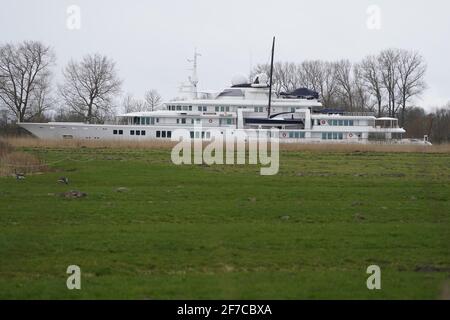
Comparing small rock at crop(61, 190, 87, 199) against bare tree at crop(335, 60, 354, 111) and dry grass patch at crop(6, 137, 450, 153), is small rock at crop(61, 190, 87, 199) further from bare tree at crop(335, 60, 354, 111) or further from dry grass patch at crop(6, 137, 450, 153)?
bare tree at crop(335, 60, 354, 111)

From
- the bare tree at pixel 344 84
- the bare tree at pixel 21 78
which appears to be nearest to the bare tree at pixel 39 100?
the bare tree at pixel 21 78

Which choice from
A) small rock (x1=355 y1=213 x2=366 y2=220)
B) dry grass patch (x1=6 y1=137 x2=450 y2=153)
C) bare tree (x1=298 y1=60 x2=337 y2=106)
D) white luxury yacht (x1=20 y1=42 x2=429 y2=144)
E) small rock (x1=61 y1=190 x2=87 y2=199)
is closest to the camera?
small rock (x1=355 y1=213 x2=366 y2=220)

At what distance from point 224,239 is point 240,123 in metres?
66.3

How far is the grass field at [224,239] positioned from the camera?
10.3 meters

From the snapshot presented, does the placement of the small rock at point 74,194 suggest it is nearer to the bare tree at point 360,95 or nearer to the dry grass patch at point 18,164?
the dry grass patch at point 18,164

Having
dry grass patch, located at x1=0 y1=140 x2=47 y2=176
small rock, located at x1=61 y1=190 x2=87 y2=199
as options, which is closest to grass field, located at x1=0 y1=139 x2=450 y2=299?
small rock, located at x1=61 y1=190 x2=87 y2=199

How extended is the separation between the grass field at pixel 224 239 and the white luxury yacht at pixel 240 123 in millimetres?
52297

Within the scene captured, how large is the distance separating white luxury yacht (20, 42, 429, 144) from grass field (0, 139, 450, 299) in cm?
5230

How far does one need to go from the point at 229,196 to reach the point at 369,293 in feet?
41.7

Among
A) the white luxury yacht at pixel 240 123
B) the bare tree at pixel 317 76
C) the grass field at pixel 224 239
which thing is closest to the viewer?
the grass field at pixel 224 239

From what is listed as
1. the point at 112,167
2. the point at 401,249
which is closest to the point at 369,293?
the point at 401,249

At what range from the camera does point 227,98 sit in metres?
83.9

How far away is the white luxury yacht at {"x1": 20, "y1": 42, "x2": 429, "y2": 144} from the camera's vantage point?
78.8m
